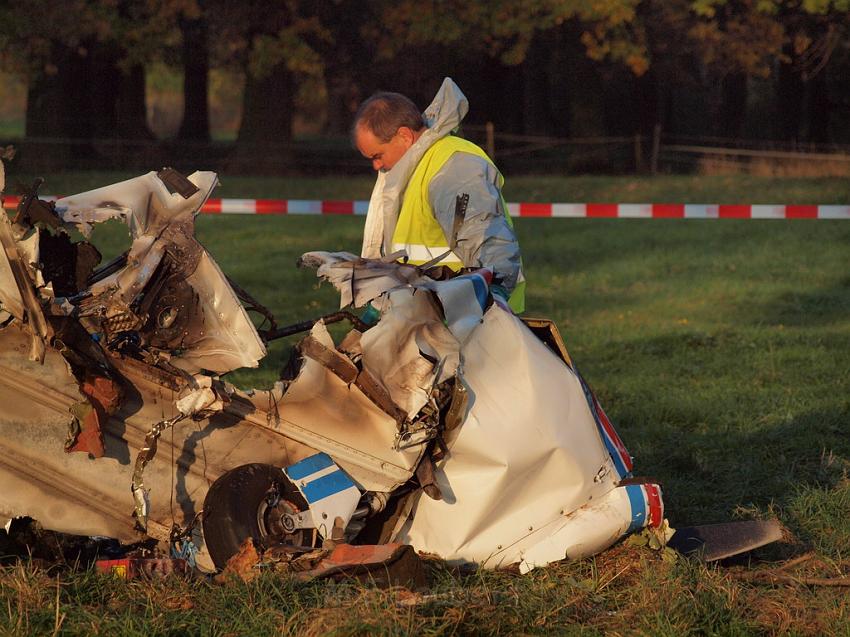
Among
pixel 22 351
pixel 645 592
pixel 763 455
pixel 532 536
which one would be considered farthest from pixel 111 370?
pixel 763 455

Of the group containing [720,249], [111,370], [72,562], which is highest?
[111,370]

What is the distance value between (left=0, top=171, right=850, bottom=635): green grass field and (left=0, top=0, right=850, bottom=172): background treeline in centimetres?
1257

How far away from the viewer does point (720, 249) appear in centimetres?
1647

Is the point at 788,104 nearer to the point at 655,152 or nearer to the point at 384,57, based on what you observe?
the point at 655,152

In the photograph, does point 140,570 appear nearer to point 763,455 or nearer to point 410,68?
point 763,455

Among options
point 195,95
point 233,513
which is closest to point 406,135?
point 233,513

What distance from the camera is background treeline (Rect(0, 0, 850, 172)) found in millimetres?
30516

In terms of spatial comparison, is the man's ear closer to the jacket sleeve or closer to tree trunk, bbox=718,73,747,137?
the jacket sleeve

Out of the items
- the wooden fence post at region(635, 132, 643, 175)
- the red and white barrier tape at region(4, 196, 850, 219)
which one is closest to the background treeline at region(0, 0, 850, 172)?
the wooden fence post at region(635, 132, 643, 175)

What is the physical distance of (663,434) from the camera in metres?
7.67

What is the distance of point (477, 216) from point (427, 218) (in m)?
0.29

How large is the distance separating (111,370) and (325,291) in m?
8.94

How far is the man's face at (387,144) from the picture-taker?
212 inches

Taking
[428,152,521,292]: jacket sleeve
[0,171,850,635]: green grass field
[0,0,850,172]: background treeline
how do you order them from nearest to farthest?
[0,171,850,635]: green grass field → [428,152,521,292]: jacket sleeve → [0,0,850,172]: background treeline
